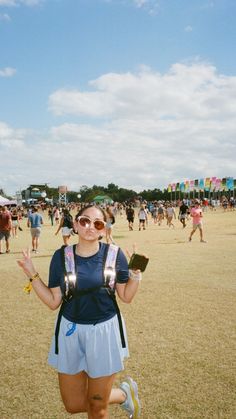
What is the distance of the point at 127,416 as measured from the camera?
3.73 m

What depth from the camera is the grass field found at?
3.83 meters

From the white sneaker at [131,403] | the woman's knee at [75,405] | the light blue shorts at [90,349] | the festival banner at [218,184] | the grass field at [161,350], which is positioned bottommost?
the grass field at [161,350]

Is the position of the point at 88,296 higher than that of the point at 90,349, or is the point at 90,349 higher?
the point at 88,296

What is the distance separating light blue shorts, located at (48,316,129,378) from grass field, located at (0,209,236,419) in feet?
3.68

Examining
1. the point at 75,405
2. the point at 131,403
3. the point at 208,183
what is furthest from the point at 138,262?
the point at 208,183

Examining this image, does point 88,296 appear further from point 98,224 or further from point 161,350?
point 161,350

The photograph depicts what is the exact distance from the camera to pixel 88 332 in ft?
9.57

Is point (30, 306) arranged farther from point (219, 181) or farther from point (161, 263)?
point (219, 181)

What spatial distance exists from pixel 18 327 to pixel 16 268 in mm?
5687

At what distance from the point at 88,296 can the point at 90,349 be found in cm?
41

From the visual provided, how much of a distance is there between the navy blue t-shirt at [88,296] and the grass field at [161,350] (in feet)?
4.60

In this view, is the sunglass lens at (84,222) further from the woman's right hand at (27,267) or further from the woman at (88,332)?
the woman's right hand at (27,267)

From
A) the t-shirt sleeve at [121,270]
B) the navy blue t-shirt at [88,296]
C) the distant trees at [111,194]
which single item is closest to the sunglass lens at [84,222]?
the navy blue t-shirt at [88,296]

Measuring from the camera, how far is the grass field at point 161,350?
3.83 meters
